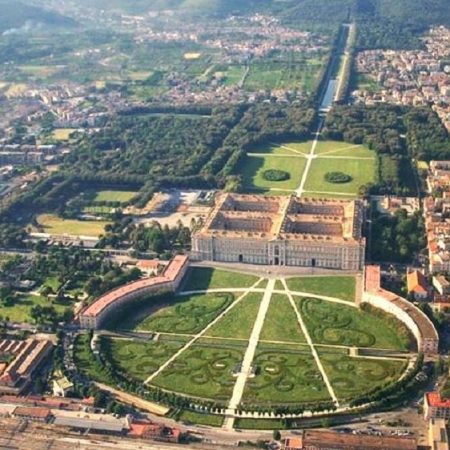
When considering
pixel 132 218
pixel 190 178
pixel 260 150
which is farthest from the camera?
pixel 260 150

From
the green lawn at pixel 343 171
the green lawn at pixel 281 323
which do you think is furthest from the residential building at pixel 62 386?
the green lawn at pixel 343 171

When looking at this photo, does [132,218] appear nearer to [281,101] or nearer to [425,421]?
[425,421]

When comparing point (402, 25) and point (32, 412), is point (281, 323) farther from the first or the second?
point (402, 25)

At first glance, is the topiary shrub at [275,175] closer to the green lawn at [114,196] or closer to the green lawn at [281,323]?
the green lawn at [114,196]

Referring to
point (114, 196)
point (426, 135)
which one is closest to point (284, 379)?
point (114, 196)

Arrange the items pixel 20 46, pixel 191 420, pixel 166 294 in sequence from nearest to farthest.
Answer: pixel 191 420 < pixel 166 294 < pixel 20 46

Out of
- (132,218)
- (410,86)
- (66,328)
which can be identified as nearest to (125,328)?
(66,328)
